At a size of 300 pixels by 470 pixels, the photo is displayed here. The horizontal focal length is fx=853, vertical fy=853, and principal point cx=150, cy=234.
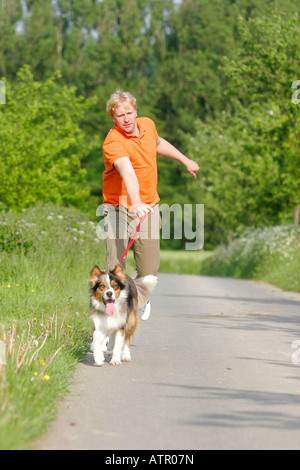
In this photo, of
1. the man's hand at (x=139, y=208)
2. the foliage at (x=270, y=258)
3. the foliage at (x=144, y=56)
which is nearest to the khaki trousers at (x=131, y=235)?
the man's hand at (x=139, y=208)

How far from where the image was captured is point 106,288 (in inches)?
287

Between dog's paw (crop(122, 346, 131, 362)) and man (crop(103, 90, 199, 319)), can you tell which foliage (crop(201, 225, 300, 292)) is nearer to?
man (crop(103, 90, 199, 319))

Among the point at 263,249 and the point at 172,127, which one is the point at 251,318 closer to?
the point at 263,249

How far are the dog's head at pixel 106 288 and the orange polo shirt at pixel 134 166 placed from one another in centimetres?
70

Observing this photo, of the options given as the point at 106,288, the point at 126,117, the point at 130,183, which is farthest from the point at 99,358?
the point at 126,117

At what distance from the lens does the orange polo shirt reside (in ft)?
25.1

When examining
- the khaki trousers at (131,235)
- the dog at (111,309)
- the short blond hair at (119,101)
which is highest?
the short blond hair at (119,101)

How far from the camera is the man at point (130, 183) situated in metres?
7.41

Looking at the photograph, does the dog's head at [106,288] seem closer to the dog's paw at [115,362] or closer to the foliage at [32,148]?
the dog's paw at [115,362]

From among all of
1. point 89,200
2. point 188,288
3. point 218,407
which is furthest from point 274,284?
point 89,200

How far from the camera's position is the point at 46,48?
62.6m

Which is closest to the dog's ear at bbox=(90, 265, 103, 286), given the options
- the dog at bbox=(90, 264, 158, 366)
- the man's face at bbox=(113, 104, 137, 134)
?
the dog at bbox=(90, 264, 158, 366)

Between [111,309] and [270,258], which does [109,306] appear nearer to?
[111,309]

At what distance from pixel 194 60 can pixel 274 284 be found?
48416mm
